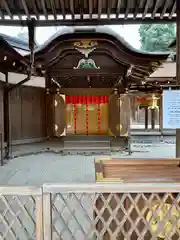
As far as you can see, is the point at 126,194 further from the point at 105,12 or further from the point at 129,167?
the point at 105,12

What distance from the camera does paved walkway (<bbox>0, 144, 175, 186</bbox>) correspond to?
671 cm

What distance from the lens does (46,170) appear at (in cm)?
794

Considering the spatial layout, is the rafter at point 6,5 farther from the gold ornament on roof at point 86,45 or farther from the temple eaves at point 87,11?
the gold ornament on roof at point 86,45

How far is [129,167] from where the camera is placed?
11.9 ft

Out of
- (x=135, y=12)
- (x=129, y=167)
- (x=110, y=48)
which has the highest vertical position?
(x=110, y=48)

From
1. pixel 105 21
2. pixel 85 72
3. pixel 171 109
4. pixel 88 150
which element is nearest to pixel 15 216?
pixel 171 109

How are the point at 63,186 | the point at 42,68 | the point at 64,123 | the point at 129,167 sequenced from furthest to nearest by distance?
the point at 64,123 → the point at 42,68 → the point at 129,167 → the point at 63,186

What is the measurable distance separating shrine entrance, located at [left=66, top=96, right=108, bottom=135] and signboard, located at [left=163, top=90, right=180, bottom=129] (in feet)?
35.2

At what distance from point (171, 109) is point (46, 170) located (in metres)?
5.15

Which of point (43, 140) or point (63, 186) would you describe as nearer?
point (63, 186)

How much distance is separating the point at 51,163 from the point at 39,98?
11.8ft

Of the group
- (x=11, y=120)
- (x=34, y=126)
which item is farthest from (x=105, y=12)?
(x=34, y=126)

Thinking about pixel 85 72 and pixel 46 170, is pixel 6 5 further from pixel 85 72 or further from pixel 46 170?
pixel 85 72

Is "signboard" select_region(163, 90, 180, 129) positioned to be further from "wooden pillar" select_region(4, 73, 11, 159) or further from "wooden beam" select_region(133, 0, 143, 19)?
"wooden pillar" select_region(4, 73, 11, 159)
